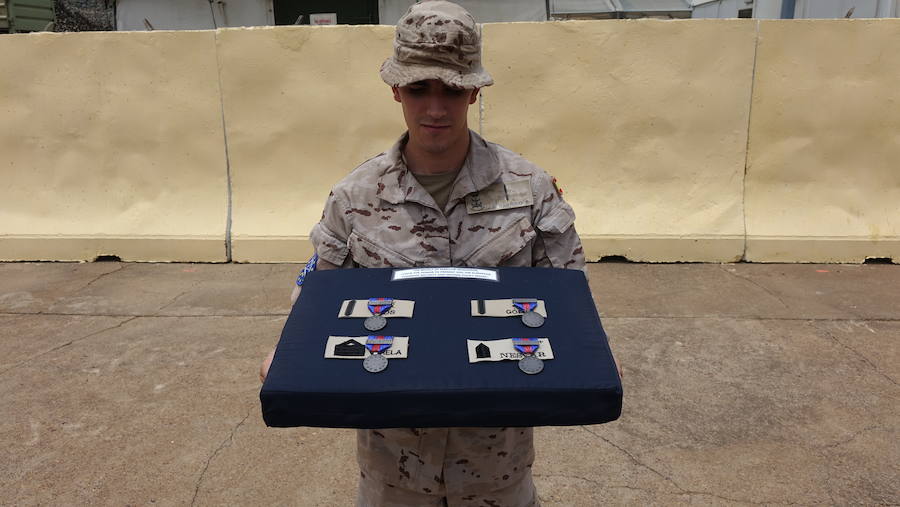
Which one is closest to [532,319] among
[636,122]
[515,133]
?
[515,133]

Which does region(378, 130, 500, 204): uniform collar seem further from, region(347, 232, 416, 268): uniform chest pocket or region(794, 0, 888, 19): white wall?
region(794, 0, 888, 19): white wall

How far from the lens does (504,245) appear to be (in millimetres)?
1620

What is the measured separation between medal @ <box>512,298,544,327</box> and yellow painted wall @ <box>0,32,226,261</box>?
4613mm

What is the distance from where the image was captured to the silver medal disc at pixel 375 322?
54.2 inches

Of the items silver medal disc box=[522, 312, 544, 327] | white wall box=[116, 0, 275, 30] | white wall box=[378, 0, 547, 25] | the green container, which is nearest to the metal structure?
white wall box=[378, 0, 547, 25]

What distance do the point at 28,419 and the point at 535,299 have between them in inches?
109

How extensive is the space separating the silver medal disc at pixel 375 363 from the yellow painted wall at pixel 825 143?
4.81 metres

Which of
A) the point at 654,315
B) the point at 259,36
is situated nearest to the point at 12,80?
the point at 259,36

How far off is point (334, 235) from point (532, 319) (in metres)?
0.59

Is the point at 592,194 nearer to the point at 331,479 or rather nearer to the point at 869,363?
the point at 869,363

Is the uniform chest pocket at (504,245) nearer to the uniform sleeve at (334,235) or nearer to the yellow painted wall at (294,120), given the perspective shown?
the uniform sleeve at (334,235)

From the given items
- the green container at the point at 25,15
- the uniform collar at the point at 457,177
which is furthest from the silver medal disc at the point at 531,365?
the green container at the point at 25,15

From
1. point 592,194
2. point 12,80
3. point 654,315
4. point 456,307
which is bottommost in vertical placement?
point 654,315

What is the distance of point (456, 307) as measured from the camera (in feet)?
4.71
